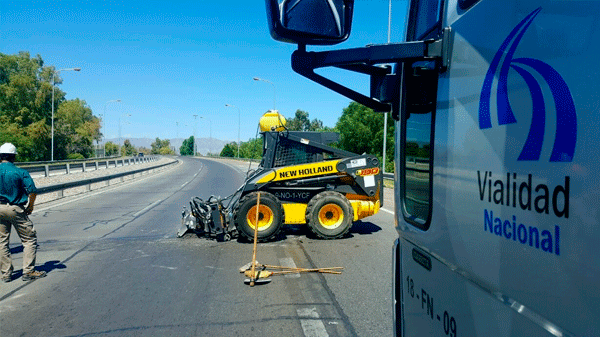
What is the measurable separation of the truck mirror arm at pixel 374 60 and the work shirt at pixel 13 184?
5545 millimetres

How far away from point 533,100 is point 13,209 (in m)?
7.13

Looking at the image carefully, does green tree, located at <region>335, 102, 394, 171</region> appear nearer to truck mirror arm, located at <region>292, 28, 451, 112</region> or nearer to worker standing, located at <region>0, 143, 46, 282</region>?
worker standing, located at <region>0, 143, 46, 282</region>

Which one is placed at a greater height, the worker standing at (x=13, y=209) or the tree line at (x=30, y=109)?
the tree line at (x=30, y=109)

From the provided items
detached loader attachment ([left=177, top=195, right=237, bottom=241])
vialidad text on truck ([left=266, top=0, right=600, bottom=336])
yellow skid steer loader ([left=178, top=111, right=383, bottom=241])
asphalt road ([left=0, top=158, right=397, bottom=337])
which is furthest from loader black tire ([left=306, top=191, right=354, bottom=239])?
vialidad text on truck ([left=266, top=0, right=600, bottom=336])

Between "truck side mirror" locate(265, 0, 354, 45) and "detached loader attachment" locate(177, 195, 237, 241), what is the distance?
765cm

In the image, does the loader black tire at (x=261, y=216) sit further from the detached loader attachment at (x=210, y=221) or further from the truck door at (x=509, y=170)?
the truck door at (x=509, y=170)

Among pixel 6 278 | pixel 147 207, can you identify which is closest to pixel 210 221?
pixel 6 278

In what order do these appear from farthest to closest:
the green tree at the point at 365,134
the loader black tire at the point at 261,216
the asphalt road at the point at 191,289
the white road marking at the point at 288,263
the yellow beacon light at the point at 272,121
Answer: the green tree at the point at 365,134 → the yellow beacon light at the point at 272,121 → the loader black tire at the point at 261,216 → the white road marking at the point at 288,263 → the asphalt road at the point at 191,289

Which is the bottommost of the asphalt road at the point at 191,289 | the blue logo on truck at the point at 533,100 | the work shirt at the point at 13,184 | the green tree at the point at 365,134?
the asphalt road at the point at 191,289

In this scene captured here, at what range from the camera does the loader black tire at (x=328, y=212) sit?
31.4 feet

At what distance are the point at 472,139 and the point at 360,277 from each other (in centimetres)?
531

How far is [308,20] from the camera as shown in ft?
7.21

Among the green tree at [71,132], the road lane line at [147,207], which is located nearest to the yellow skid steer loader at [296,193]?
the road lane line at [147,207]

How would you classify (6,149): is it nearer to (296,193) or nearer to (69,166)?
(296,193)
